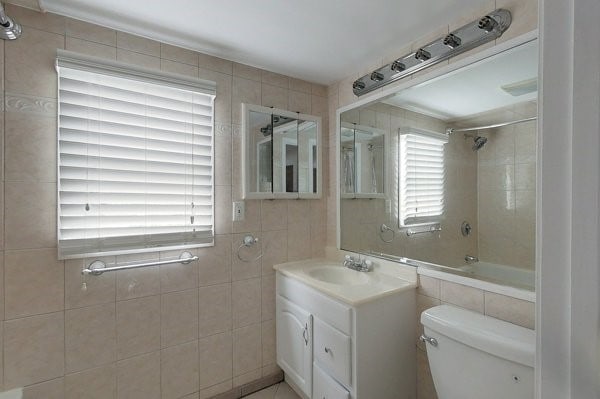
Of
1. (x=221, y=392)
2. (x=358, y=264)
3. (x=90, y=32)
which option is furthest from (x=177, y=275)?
(x=90, y=32)

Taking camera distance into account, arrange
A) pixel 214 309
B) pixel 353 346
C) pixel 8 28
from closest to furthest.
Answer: pixel 8 28, pixel 353 346, pixel 214 309

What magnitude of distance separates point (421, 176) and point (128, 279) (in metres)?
1.86

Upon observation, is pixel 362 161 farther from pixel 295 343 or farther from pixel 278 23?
pixel 295 343

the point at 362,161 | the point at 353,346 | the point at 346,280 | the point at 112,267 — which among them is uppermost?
the point at 362,161

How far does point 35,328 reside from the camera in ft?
4.62

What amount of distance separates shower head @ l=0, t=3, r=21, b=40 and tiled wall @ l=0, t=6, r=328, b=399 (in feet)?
0.10

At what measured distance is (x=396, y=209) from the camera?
Result: 6.54 ft

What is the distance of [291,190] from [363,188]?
533mm

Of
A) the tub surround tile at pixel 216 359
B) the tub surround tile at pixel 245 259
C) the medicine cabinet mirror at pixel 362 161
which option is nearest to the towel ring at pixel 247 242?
the tub surround tile at pixel 245 259

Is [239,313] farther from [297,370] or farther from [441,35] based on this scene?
[441,35]

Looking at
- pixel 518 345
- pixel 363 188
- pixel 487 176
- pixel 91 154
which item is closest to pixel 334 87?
pixel 363 188

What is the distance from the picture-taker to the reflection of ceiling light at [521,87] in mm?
1285

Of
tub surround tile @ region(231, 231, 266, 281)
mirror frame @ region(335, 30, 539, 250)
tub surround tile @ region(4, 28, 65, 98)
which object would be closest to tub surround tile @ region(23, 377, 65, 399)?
tub surround tile @ region(231, 231, 266, 281)

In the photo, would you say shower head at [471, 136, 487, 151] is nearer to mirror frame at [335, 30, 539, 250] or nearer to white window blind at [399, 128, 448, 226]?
white window blind at [399, 128, 448, 226]
